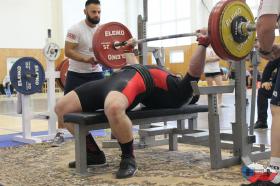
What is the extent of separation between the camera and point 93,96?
8.39ft

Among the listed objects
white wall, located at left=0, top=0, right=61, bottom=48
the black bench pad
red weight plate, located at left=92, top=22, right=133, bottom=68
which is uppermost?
white wall, located at left=0, top=0, right=61, bottom=48

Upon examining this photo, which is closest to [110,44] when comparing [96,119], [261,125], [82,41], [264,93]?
[82,41]

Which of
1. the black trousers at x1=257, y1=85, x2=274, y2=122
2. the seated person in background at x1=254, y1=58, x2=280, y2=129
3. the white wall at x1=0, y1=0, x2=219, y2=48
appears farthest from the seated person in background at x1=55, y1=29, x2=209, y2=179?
the white wall at x1=0, y1=0, x2=219, y2=48

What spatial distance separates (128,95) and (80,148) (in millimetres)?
422

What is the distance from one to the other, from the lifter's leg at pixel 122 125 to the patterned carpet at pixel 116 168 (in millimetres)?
71

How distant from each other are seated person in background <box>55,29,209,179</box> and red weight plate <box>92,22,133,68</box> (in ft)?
2.05

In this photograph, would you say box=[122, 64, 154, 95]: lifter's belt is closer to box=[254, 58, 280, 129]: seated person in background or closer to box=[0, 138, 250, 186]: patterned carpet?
box=[0, 138, 250, 186]: patterned carpet

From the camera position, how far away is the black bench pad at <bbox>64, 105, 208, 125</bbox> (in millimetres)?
2367

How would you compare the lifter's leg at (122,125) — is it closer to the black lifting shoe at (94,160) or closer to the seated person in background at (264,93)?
the black lifting shoe at (94,160)

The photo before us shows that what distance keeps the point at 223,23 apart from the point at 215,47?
13 cm

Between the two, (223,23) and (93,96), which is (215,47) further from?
(93,96)

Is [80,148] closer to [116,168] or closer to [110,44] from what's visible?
[116,168]

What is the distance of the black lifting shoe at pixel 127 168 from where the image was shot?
237cm

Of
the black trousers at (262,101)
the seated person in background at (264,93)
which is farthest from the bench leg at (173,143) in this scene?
the black trousers at (262,101)
